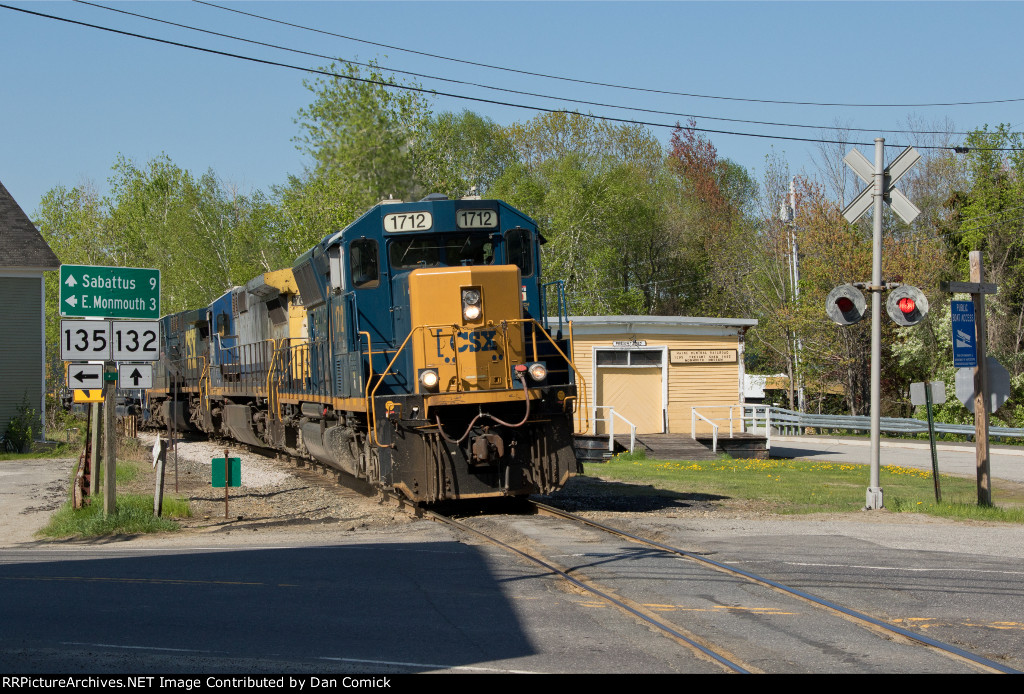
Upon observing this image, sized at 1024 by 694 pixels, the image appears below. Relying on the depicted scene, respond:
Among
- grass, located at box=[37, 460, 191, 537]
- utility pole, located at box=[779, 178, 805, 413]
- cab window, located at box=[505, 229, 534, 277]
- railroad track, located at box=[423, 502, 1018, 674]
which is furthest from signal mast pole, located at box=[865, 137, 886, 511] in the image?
utility pole, located at box=[779, 178, 805, 413]

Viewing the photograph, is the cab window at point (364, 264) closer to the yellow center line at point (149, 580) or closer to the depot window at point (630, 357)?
the yellow center line at point (149, 580)

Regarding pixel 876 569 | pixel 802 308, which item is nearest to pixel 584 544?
pixel 876 569

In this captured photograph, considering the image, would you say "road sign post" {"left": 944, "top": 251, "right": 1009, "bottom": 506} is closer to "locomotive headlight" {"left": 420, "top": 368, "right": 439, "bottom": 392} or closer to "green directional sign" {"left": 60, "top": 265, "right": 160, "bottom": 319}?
"locomotive headlight" {"left": 420, "top": 368, "right": 439, "bottom": 392}

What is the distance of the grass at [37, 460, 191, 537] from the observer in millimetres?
11862

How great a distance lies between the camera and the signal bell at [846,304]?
1361 centimetres

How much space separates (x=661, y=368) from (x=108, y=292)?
58.8 feet

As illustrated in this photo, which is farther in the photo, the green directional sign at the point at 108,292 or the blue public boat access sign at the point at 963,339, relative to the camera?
the blue public boat access sign at the point at 963,339

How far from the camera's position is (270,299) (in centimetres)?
2030

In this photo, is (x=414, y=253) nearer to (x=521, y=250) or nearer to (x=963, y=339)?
(x=521, y=250)

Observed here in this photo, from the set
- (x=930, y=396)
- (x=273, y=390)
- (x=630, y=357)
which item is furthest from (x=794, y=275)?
(x=273, y=390)

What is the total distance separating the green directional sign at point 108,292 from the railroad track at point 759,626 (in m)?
6.71

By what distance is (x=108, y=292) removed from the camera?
12227mm

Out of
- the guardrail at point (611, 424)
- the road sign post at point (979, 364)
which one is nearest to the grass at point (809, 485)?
the guardrail at point (611, 424)

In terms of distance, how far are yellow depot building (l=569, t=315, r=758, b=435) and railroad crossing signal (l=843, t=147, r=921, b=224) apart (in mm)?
12860
